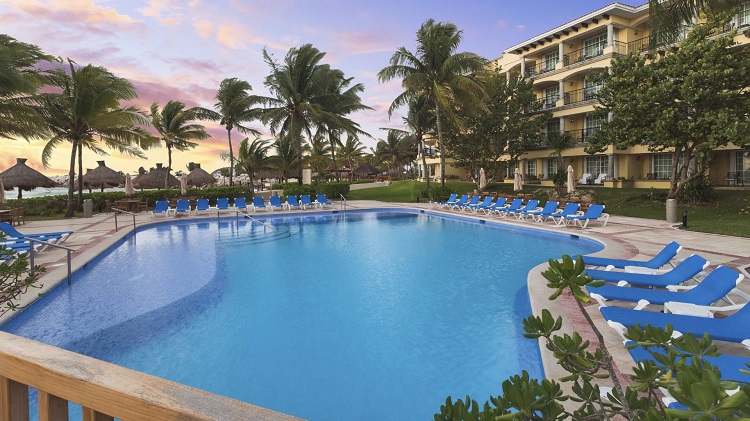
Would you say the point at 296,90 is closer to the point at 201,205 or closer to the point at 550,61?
the point at 201,205

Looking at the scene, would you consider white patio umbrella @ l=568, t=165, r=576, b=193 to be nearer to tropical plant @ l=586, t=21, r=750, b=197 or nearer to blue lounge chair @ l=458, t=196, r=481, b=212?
tropical plant @ l=586, t=21, r=750, b=197

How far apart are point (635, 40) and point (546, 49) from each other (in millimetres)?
6763

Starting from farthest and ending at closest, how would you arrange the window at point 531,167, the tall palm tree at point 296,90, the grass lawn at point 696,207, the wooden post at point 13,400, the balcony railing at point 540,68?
the window at point 531,167
the balcony railing at point 540,68
the tall palm tree at point 296,90
the grass lawn at point 696,207
the wooden post at point 13,400

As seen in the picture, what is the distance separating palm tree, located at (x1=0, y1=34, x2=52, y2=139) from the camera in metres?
13.0

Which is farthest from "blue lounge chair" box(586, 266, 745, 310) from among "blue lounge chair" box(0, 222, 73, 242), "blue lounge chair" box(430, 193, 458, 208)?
"blue lounge chair" box(430, 193, 458, 208)

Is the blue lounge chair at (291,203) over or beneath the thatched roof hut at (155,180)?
beneath

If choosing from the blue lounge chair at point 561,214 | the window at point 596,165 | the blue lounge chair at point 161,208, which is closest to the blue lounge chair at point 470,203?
the blue lounge chair at point 561,214

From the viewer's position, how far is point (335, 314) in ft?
22.7

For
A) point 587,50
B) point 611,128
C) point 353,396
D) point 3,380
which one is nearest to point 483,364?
point 353,396

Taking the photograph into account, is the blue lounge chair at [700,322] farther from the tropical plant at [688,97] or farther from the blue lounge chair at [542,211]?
the tropical plant at [688,97]

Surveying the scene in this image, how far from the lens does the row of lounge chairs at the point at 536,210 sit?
14320mm

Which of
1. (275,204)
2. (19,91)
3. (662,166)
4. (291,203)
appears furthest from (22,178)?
(662,166)

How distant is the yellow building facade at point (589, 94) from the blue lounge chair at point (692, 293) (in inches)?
907

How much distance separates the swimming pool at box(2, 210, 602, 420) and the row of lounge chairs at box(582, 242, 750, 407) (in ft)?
4.26
